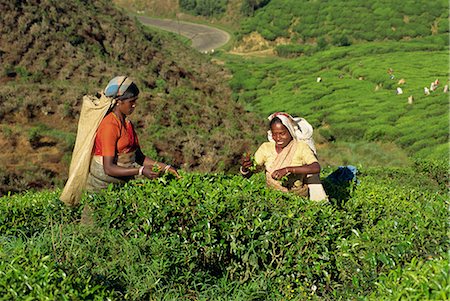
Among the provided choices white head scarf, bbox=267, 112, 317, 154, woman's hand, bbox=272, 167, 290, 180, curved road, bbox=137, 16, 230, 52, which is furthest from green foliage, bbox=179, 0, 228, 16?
woman's hand, bbox=272, 167, 290, 180

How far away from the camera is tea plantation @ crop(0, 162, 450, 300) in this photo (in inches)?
156

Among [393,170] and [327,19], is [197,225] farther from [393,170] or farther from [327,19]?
[327,19]

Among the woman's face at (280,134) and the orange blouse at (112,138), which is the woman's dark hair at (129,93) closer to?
the orange blouse at (112,138)

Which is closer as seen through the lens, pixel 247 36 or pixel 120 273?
pixel 120 273

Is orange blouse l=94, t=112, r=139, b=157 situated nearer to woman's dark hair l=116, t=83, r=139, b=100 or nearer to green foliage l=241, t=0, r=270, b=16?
woman's dark hair l=116, t=83, r=139, b=100

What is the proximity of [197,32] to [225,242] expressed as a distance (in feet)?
198

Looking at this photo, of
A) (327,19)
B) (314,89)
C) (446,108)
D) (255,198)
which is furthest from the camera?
(327,19)

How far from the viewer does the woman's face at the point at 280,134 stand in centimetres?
490

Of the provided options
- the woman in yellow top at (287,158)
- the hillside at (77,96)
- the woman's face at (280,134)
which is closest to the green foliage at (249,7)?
the hillside at (77,96)

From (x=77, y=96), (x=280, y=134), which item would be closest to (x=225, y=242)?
(x=280, y=134)

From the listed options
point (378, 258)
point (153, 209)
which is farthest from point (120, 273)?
point (378, 258)

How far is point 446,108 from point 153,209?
20882 millimetres

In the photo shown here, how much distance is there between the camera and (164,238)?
14.3 ft

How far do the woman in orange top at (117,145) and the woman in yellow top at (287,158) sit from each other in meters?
1.09
